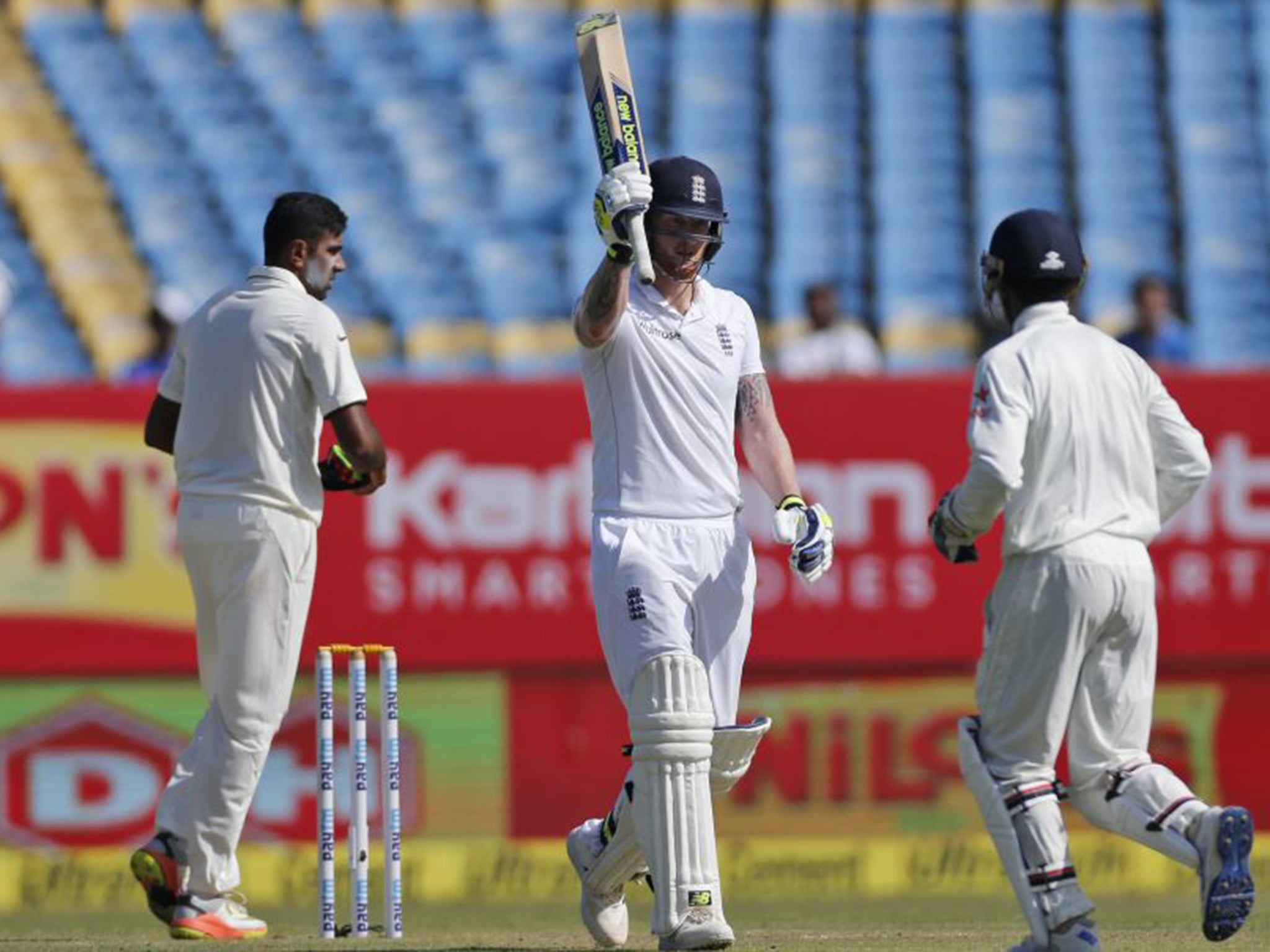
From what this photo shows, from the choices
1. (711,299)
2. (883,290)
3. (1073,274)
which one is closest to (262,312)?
(711,299)

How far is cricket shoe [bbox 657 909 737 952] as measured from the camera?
643 centimetres

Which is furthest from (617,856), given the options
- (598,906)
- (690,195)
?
(690,195)

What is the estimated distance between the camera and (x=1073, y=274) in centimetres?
632

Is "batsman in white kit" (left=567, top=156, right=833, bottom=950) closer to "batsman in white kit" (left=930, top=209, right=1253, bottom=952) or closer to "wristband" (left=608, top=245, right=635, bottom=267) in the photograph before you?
"wristband" (left=608, top=245, right=635, bottom=267)

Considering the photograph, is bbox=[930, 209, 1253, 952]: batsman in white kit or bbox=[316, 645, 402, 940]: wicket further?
bbox=[316, 645, 402, 940]: wicket

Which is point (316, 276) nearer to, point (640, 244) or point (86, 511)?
point (640, 244)

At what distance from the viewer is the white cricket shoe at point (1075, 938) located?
6.03 m

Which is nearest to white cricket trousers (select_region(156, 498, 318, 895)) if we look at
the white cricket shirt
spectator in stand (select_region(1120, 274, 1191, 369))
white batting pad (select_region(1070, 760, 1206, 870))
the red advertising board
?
the white cricket shirt

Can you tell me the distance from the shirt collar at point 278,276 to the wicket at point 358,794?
3.20 ft

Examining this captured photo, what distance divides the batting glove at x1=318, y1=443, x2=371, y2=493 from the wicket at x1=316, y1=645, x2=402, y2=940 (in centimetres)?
44

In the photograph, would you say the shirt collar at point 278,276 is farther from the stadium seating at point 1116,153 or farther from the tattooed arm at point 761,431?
the stadium seating at point 1116,153

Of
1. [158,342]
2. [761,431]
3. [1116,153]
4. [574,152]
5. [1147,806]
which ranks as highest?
[574,152]

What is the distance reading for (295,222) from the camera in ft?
23.9

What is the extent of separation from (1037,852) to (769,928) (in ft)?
6.93
